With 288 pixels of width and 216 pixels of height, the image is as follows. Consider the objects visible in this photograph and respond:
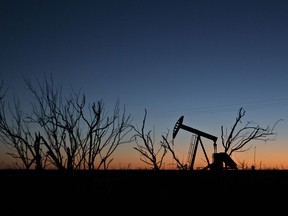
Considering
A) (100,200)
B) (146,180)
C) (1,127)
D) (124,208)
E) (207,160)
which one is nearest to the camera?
(124,208)

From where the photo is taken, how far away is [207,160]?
22.3 meters

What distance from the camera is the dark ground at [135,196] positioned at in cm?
780

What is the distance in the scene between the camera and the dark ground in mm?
7797

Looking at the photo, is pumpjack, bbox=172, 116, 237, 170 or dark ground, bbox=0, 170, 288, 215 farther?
pumpjack, bbox=172, 116, 237, 170

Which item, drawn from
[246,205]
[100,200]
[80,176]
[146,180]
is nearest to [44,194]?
[100,200]

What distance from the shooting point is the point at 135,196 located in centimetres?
911

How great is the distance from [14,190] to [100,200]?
10.3 feet

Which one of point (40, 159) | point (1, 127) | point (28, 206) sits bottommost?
point (28, 206)

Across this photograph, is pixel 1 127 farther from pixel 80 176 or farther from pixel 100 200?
pixel 100 200

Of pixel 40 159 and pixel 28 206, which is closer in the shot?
pixel 28 206

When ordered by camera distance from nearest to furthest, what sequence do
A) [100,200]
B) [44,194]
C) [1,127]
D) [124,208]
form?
1. [124,208]
2. [100,200]
3. [44,194]
4. [1,127]

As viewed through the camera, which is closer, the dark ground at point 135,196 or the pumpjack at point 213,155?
the dark ground at point 135,196

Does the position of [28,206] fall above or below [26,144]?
below

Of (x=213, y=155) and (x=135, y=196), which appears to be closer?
(x=135, y=196)
